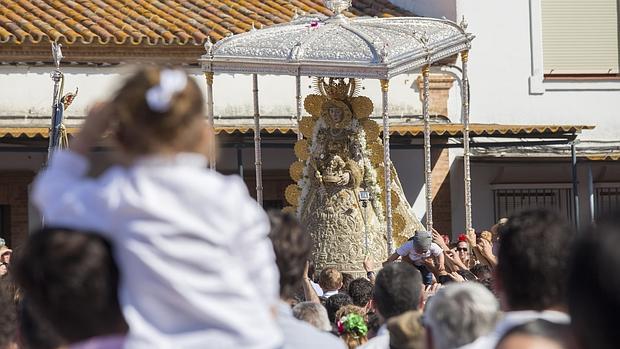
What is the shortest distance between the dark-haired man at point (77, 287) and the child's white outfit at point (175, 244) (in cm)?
3

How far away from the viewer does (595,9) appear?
21406mm

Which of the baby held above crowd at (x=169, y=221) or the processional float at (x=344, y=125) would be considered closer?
the baby held above crowd at (x=169, y=221)

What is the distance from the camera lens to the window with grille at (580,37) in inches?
842

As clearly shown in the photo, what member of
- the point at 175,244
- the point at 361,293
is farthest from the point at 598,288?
the point at 361,293

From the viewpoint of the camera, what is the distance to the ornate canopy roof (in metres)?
13.6

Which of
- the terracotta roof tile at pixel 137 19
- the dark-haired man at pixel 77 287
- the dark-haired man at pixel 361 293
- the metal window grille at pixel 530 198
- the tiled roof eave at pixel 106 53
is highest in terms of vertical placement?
the terracotta roof tile at pixel 137 19

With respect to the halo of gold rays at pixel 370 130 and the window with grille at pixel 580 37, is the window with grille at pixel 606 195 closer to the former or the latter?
the window with grille at pixel 580 37

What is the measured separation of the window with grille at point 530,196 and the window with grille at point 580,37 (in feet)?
5.84

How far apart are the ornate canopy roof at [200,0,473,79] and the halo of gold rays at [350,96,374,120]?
601 millimetres

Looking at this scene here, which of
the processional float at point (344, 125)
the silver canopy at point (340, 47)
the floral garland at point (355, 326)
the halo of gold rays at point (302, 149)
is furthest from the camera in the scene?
the halo of gold rays at point (302, 149)

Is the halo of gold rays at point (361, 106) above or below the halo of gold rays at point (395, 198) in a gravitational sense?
above

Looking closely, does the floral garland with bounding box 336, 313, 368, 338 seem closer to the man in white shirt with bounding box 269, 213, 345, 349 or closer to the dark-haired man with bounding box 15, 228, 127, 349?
the man in white shirt with bounding box 269, 213, 345, 349

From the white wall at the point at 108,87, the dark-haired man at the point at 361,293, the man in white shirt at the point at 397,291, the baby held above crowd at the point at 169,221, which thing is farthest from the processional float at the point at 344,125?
the baby held above crowd at the point at 169,221

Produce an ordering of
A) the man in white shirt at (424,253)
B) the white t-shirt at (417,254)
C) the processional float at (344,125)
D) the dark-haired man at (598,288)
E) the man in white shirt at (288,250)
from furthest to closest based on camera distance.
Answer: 1. the processional float at (344,125)
2. the white t-shirt at (417,254)
3. the man in white shirt at (424,253)
4. the man in white shirt at (288,250)
5. the dark-haired man at (598,288)
